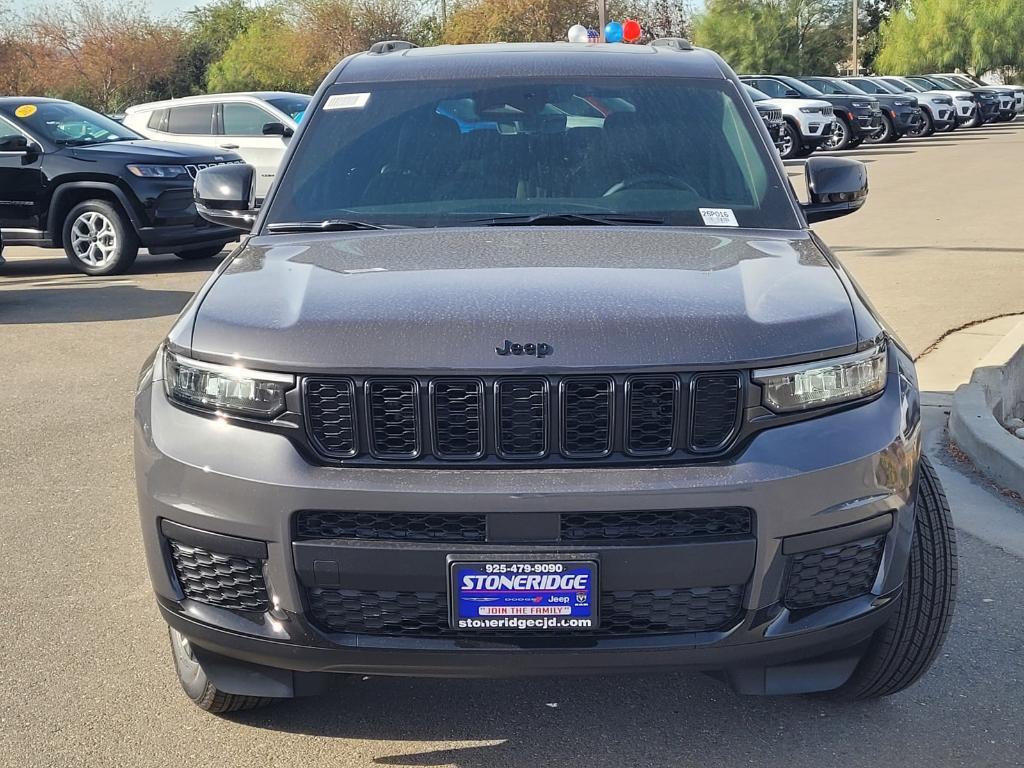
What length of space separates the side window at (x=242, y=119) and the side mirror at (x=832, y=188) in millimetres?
Answer: 12815

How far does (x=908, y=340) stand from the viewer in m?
8.41

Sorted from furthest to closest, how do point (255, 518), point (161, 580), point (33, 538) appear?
point (33, 538) < point (161, 580) < point (255, 518)

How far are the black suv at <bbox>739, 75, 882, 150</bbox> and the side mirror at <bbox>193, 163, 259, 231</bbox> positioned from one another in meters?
26.6

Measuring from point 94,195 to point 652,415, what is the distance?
10.6 metres

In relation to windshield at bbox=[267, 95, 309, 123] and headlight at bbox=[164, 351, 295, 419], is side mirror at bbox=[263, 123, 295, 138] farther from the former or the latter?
headlight at bbox=[164, 351, 295, 419]

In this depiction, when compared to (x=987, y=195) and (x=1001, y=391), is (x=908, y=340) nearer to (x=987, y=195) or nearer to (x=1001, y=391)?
(x=1001, y=391)

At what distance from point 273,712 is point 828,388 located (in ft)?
5.60

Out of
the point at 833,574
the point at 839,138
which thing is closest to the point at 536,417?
the point at 833,574

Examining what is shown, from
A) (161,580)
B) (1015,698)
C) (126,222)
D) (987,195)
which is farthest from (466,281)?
(987,195)

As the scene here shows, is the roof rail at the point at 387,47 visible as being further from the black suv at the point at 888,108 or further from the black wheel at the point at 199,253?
the black suv at the point at 888,108

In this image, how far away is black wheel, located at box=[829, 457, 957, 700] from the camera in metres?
3.37

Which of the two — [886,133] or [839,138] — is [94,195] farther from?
[886,133]

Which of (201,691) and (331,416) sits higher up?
(331,416)

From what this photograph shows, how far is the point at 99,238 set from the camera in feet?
41.2
